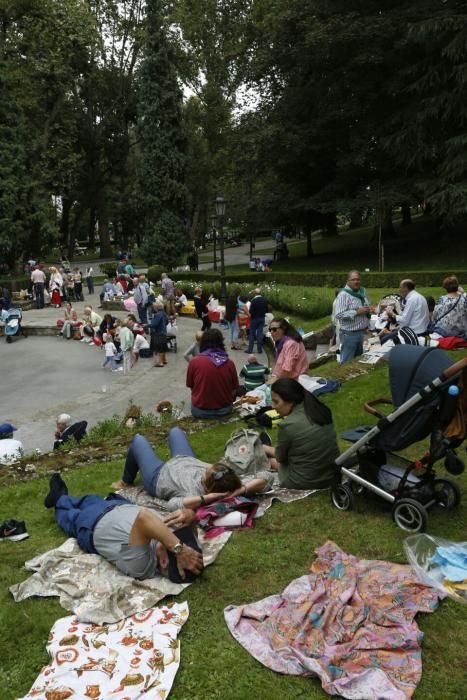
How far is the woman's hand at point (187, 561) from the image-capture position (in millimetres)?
4457

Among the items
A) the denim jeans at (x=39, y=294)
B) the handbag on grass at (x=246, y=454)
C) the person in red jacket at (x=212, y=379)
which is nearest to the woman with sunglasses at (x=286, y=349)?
the person in red jacket at (x=212, y=379)

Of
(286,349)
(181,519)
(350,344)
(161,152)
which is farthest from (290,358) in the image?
(161,152)

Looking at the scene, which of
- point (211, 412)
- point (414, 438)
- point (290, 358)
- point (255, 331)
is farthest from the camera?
point (255, 331)

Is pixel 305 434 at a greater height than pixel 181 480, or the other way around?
pixel 305 434

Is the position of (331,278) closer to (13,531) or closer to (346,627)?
(13,531)

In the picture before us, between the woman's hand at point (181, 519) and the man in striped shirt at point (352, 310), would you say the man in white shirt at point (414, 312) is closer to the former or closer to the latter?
the man in striped shirt at point (352, 310)

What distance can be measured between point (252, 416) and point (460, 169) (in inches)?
814

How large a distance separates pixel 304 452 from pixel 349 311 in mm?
4637

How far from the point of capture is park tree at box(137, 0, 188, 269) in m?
36.5

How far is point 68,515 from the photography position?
5625 mm

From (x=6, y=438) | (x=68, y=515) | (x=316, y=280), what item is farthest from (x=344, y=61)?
(x=68, y=515)

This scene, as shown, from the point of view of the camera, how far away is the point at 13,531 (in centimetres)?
579

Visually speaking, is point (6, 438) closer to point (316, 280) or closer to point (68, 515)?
point (68, 515)

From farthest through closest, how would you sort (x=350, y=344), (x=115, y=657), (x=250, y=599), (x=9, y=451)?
1. (x=350, y=344)
2. (x=9, y=451)
3. (x=250, y=599)
4. (x=115, y=657)
